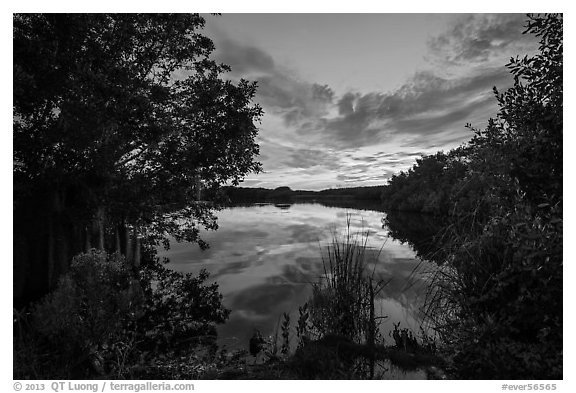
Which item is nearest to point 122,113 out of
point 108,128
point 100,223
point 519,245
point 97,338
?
point 108,128

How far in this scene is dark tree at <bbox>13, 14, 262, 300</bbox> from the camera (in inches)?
283

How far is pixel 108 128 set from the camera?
291 inches

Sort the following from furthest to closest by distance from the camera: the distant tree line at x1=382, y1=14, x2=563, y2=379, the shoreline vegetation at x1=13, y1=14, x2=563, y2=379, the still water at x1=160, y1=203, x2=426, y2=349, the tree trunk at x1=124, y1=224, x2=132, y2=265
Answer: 1. the tree trunk at x1=124, y1=224, x2=132, y2=265
2. the still water at x1=160, y1=203, x2=426, y2=349
3. the shoreline vegetation at x1=13, y1=14, x2=563, y2=379
4. the distant tree line at x1=382, y1=14, x2=563, y2=379

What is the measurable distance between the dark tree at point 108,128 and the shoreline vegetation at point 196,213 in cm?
4

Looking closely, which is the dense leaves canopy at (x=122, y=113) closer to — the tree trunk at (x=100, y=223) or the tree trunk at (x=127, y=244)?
the tree trunk at (x=100, y=223)

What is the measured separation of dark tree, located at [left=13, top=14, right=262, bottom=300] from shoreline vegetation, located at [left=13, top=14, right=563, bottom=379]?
43 mm

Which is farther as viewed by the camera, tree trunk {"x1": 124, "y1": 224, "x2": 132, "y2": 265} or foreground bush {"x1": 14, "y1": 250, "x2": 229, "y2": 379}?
tree trunk {"x1": 124, "y1": 224, "x2": 132, "y2": 265}

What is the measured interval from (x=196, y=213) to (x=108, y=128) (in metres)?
6.19

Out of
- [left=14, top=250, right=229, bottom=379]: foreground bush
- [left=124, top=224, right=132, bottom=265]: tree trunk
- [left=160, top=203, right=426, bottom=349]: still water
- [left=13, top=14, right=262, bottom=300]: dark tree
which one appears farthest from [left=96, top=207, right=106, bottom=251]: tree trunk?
[left=160, top=203, right=426, bottom=349]: still water

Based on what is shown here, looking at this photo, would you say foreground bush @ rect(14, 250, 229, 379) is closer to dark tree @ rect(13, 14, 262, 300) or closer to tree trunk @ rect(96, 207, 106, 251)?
dark tree @ rect(13, 14, 262, 300)

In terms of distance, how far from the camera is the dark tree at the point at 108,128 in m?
7.20

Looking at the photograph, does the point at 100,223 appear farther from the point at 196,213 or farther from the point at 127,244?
the point at 196,213
